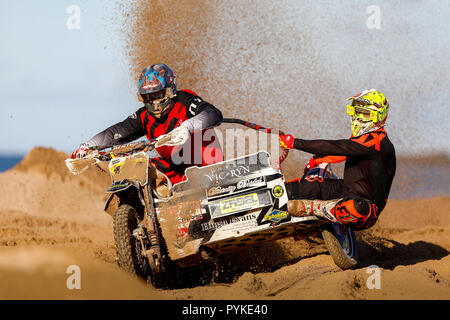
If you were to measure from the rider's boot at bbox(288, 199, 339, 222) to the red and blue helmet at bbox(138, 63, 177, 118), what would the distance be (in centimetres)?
178

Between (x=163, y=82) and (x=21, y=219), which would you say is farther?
(x=21, y=219)

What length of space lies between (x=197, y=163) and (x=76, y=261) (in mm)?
1893

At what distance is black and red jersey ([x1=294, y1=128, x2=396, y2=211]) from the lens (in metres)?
5.23

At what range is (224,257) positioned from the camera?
7137 mm

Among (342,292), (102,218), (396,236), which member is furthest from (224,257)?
(102,218)

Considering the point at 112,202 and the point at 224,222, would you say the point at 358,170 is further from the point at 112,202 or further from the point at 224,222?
the point at 112,202

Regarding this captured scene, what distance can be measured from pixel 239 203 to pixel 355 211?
1.05 metres

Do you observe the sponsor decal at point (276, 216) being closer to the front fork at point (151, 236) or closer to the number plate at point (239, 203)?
the number plate at point (239, 203)

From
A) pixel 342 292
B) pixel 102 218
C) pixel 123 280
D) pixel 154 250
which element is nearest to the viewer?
pixel 123 280

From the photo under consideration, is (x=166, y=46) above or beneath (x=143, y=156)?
above

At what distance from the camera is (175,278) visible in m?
6.50

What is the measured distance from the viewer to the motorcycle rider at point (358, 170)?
5.24m

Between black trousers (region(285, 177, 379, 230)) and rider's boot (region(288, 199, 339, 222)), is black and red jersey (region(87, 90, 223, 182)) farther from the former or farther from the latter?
rider's boot (region(288, 199, 339, 222))

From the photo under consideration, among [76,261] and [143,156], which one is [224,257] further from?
[76,261]
